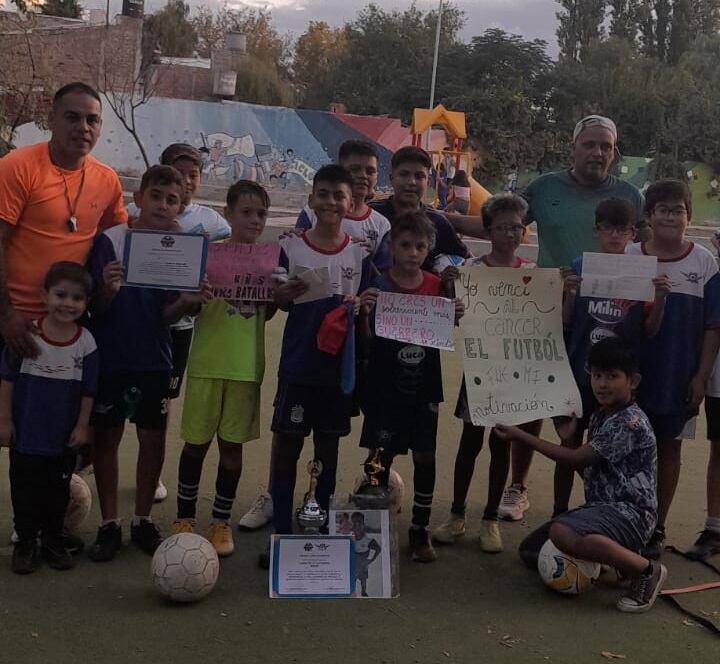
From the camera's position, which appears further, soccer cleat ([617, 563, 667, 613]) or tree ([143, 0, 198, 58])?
tree ([143, 0, 198, 58])

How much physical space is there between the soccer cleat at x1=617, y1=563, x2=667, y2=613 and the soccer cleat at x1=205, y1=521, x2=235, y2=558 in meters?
1.79

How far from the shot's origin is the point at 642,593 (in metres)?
3.88

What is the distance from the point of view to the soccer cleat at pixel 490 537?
14.7 feet

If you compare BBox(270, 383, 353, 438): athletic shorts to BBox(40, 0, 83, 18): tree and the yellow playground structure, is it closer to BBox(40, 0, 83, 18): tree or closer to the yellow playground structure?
the yellow playground structure

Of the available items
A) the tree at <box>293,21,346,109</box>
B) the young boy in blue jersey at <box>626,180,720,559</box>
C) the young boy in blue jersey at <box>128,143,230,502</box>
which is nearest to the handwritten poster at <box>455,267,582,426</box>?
the young boy in blue jersey at <box>626,180,720,559</box>

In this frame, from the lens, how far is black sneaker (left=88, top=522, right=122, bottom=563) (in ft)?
13.4

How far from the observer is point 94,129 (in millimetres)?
4062

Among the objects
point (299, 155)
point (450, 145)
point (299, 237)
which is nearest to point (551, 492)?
point (299, 237)

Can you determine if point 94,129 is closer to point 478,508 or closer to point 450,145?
point 478,508

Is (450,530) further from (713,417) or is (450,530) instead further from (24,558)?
(24,558)

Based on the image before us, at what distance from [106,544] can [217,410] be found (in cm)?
79

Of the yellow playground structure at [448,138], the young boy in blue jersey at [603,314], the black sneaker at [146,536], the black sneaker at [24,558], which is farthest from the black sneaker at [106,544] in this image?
the yellow playground structure at [448,138]

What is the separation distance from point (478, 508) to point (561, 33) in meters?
60.1

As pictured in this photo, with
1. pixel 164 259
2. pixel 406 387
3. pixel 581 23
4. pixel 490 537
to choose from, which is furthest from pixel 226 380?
pixel 581 23
